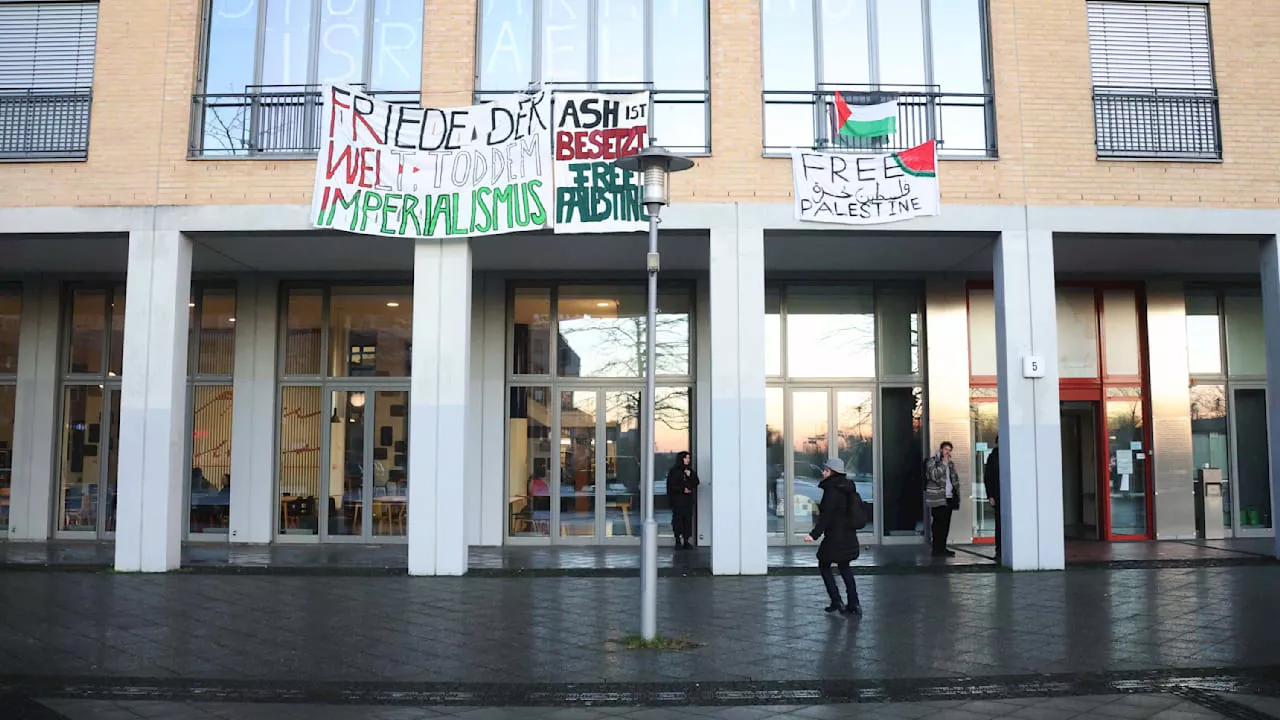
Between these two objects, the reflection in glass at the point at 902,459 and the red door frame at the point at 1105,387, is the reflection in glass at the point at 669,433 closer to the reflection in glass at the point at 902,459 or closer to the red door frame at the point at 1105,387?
the reflection in glass at the point at 902,459

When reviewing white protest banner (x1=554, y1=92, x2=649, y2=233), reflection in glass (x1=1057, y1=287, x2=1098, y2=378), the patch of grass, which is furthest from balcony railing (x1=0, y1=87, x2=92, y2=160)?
reflection in glass (x1=1057, y1=287, x2=1098, y2=378)

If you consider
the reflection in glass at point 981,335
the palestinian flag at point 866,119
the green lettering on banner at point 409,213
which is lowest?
the reflection in glass at point 981,335

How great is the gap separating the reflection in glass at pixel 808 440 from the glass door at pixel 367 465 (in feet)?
21.4

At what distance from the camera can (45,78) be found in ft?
48.1

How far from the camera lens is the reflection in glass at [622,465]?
17094mm

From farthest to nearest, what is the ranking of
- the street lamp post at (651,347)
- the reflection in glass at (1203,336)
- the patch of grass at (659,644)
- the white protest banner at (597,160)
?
1. the reflection in glass at (1203,336)
2. the white protest banner at (597,160)
3. the street lamp post at (651,347)
4. the patch of grass at (659,644)

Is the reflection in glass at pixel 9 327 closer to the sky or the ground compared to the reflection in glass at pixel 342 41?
closer to the ground

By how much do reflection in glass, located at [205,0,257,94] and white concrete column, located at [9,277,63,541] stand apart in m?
5.91

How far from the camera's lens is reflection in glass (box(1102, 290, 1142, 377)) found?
58.5ft

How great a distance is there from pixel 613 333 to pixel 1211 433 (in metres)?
10.5

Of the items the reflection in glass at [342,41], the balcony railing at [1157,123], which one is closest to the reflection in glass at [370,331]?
the reflection in glass at [342,41]

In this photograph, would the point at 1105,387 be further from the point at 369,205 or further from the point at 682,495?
the point at 369,205

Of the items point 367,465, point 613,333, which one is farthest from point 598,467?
point 367,465

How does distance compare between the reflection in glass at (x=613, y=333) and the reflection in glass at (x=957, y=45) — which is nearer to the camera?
the reflection in glass at (x=957, y=45)
